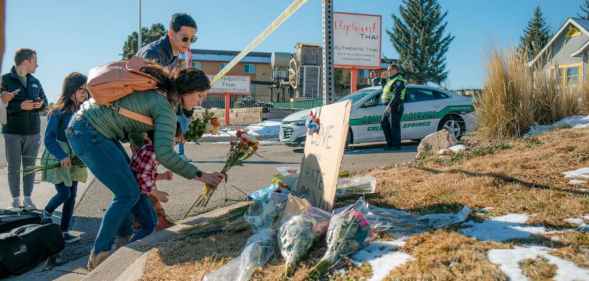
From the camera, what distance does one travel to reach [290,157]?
1005 centimetres

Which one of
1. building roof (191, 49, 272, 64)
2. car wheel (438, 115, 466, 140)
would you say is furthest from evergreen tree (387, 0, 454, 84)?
car wheel (438, 115, 466, 140)

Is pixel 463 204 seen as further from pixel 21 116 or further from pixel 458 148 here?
pixel 21 116

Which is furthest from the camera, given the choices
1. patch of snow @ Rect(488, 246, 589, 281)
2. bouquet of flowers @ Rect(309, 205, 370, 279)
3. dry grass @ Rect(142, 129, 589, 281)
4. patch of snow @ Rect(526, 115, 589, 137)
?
patch of snow @ Rect(526, 115, 589, 137)

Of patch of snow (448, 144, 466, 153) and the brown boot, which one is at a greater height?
patch of snow (448, 144, 466, 153)

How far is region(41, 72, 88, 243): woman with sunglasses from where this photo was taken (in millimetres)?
4293

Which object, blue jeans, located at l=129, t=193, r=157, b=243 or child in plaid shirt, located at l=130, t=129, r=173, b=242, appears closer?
child in plaid shirt, located at l=130, t=129, r=173, b=242

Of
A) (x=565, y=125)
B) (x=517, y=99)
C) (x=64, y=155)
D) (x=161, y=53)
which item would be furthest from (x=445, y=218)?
(x=517, y=99)

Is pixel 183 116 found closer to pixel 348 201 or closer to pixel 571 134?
pixel 348 201

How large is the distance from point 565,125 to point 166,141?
18.9 ft

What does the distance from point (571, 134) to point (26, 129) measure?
6427 mm

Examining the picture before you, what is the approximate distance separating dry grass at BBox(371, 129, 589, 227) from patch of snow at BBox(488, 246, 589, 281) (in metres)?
0.53

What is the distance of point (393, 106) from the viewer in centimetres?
978

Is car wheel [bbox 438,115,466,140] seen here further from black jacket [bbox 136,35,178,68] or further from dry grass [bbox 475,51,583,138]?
black jacket [bbox 136,35,178,68]

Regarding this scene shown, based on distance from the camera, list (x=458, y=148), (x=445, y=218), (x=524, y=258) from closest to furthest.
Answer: (x=524, y=258), (x=445, y=218), (x=458, y=148)
